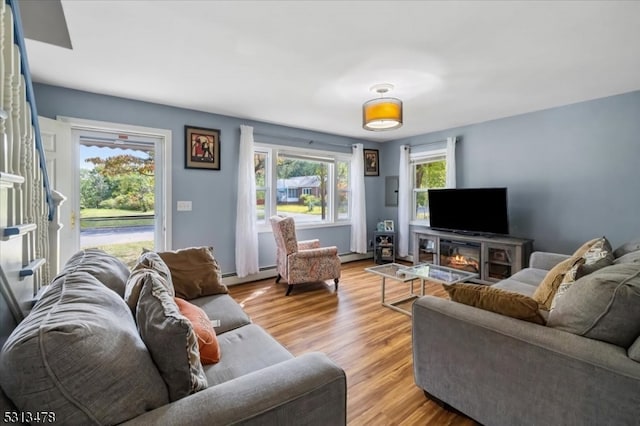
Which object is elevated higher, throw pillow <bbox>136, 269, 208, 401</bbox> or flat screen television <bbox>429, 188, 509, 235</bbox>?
flat screen television <bbox>429, 188, 509, 235</bbox>

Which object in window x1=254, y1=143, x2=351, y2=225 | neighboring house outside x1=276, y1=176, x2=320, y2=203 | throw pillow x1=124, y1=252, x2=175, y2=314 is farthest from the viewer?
neighboring house outside x1=276, y1=176, x2=320, y2=203

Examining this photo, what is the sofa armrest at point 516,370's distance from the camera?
1.12 meters

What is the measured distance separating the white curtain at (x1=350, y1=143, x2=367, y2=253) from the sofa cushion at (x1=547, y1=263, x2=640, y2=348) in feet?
13.1

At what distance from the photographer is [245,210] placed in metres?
3.99

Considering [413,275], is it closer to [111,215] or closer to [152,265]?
[152,265]

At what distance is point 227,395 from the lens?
88 cm

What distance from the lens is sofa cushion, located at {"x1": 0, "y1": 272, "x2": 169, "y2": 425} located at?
2.22 feet

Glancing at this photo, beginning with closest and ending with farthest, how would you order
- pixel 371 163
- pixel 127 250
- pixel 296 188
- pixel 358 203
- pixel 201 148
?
1. pixel 127 250
2. pixel 201 148
3. pixel 296 188
4. pixel 358 203
5. pixel 371 163

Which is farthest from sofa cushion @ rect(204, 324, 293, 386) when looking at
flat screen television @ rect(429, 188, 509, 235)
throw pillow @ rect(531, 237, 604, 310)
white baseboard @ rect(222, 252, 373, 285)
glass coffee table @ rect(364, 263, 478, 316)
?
flat screen television @ rect(429, 188, 509, 235)

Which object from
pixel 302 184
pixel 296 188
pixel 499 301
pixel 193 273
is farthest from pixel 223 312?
pixel 302 184

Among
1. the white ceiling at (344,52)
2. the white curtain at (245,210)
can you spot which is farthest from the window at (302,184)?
the white ceiling at (344,52)

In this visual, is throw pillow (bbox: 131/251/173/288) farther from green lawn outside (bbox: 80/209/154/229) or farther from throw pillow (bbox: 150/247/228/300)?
green lawn outside (bbox: 80/209/154/229)

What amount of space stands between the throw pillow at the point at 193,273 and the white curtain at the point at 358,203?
11.0 feet

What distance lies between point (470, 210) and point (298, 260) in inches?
98.4
